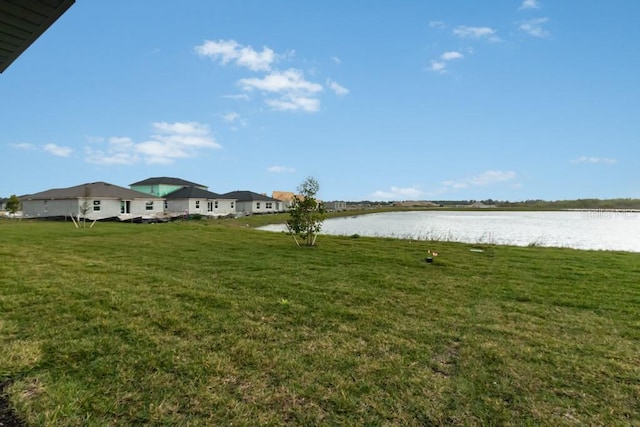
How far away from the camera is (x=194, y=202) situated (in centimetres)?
4109

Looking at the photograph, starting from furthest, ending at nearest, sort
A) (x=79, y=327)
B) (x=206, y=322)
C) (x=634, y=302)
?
1. (x=634, y=302)
2. (x=206, y=322)
3. (x=79, y=327)

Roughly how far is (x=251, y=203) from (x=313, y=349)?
50044 millimetres

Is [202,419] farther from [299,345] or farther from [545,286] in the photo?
[545,286]

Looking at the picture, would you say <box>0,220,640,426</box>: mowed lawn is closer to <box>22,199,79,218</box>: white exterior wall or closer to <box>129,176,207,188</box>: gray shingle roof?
<box>22,199,79,218</box>: white exterior wall

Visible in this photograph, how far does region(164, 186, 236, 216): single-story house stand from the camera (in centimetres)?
4069

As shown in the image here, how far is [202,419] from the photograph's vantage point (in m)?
2.47

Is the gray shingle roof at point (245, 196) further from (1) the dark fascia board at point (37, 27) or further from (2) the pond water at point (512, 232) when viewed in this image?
(1) the dark fascia board at point (37, 27)

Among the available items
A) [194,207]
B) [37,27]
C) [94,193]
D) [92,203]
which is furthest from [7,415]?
[194,207]

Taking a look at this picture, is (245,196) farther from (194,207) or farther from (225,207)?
(194,207)

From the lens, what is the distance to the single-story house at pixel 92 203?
2988 centimetres

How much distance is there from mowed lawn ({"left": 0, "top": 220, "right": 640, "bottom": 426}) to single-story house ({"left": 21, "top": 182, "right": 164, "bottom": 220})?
2647cm

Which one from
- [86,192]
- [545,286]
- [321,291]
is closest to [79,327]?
[321,291]

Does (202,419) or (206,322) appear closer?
(202,419)

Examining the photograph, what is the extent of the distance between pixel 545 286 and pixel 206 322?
6723 mm
